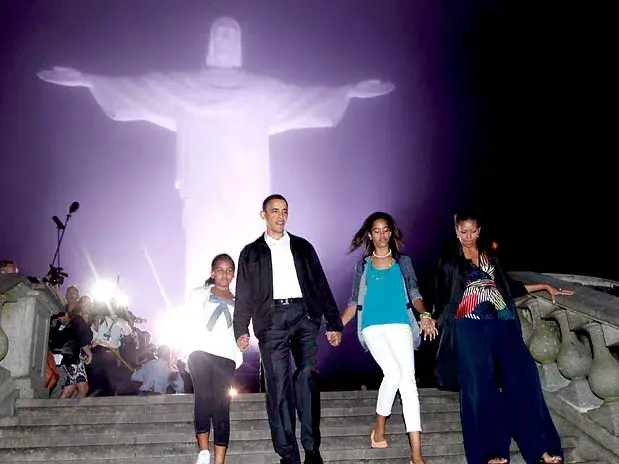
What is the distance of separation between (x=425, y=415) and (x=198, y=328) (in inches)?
88.7

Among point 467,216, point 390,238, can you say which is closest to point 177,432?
point 390,238

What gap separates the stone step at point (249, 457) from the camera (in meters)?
3.87

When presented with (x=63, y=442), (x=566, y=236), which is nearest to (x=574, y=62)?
(x=566, y=236)

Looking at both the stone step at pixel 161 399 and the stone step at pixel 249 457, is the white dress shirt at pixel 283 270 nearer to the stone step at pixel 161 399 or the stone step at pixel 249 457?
the stone step at pixel 249 457

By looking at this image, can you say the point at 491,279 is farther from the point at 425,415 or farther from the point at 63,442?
the point at 63,442

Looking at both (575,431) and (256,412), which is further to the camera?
(256,412)

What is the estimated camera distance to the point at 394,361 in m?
3.85

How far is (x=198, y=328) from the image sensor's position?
13.6ft

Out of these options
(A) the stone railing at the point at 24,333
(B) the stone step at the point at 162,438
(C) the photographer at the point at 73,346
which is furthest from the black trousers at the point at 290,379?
(C) the photographer at the point at 73,346

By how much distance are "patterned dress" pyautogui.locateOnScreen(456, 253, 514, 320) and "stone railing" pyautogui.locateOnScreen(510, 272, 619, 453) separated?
2.34 ft

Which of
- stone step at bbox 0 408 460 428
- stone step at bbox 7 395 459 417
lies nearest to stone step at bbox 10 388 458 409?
stone step at bbox 7 395 459 417

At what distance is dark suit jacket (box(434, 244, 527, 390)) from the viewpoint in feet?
12.4

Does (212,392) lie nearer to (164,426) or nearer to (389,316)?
(164,426)

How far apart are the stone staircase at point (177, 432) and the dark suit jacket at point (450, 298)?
Result: 0.70 meters
